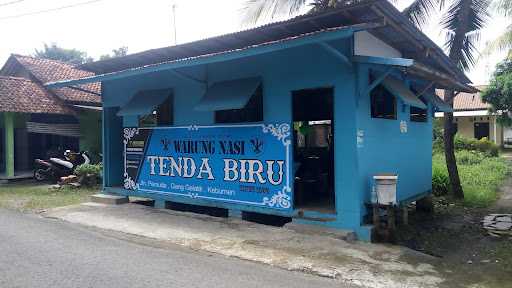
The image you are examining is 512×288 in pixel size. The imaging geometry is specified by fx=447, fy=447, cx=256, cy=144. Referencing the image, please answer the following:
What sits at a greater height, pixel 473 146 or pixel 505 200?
pixel 473 146

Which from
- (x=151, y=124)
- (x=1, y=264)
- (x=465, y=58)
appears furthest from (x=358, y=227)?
(x=465, y=58)

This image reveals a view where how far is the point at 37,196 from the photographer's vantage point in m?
12.5

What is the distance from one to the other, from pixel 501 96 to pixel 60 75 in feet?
71.1

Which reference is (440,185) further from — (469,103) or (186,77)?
(469,103)

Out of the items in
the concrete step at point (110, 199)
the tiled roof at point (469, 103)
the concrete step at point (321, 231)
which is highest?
the tiled roof at point (469, 103)

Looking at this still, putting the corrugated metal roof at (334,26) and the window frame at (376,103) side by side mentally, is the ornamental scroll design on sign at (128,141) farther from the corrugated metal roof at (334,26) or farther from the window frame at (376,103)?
the window frame at (376,103)

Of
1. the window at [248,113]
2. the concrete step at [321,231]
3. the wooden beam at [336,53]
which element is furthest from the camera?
the window at [248,113]

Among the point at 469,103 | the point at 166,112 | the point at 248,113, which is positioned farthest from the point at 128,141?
the point at 469,103

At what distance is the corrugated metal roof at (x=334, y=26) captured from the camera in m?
7.00

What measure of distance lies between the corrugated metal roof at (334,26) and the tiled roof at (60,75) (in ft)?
27.1

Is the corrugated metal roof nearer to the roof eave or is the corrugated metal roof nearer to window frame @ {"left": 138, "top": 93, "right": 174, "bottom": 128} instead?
the roof eave

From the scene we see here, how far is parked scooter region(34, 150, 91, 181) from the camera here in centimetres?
1580

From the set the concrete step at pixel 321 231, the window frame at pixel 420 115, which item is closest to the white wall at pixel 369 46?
the window frame at pixel 420 115

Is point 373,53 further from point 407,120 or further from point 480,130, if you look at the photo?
point 480,130
